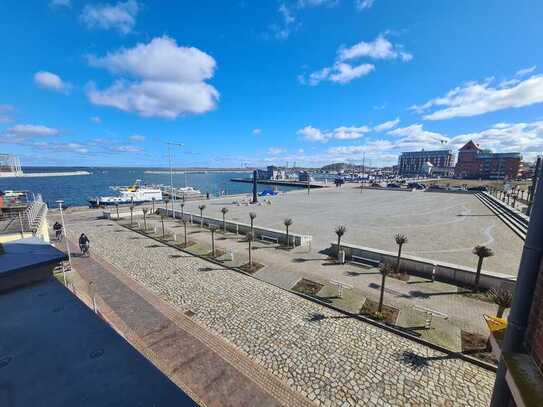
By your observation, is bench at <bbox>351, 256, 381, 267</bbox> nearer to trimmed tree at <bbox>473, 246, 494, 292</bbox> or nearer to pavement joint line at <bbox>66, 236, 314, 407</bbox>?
trimmed tree at <bbox>473, 246, 494, 292</bbox>

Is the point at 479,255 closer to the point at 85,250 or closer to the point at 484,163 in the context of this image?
the point at 85,250

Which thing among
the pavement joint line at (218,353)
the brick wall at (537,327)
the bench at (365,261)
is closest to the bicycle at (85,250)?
the pavement joint line at (218,353)

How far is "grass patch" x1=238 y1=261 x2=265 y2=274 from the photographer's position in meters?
15.2

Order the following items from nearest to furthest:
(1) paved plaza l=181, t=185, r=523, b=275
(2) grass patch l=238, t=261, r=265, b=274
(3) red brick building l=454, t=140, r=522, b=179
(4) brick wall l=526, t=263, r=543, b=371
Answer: (4) brick wall l=526, t=263, r=543, b=371
(2) grass patch l=238, t=261, r=265, b=274
(1) paved plaza l=181, t=185, r=523, b=275
(3) red brick building l=454, t=140, r=522, b=179

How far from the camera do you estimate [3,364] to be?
11.3 feet

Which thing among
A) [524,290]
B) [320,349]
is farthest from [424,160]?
[524,290]

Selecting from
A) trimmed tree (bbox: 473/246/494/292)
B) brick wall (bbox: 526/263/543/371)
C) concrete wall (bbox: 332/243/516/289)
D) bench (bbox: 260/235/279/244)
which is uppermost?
brick wall (bbox: 526/263/543/371)

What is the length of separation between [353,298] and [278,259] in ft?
20.6

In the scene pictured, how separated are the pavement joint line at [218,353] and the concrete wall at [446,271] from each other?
37.0ft

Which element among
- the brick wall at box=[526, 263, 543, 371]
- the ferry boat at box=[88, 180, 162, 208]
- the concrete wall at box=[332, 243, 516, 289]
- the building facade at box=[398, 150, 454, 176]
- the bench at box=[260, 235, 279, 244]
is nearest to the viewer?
the brick wall at box=[526, 263, 543, 371]

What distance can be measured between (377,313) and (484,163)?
15756 cm

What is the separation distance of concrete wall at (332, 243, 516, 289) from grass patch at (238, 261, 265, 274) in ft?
22.9

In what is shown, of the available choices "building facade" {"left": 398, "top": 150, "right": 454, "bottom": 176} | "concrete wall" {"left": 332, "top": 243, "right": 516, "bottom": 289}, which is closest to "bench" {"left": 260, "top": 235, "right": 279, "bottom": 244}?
"concrete wall" {"left": 332, "top": 243, "right": 516, "bottom": 289}

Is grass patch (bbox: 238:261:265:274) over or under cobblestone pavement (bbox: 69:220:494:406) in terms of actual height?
over
